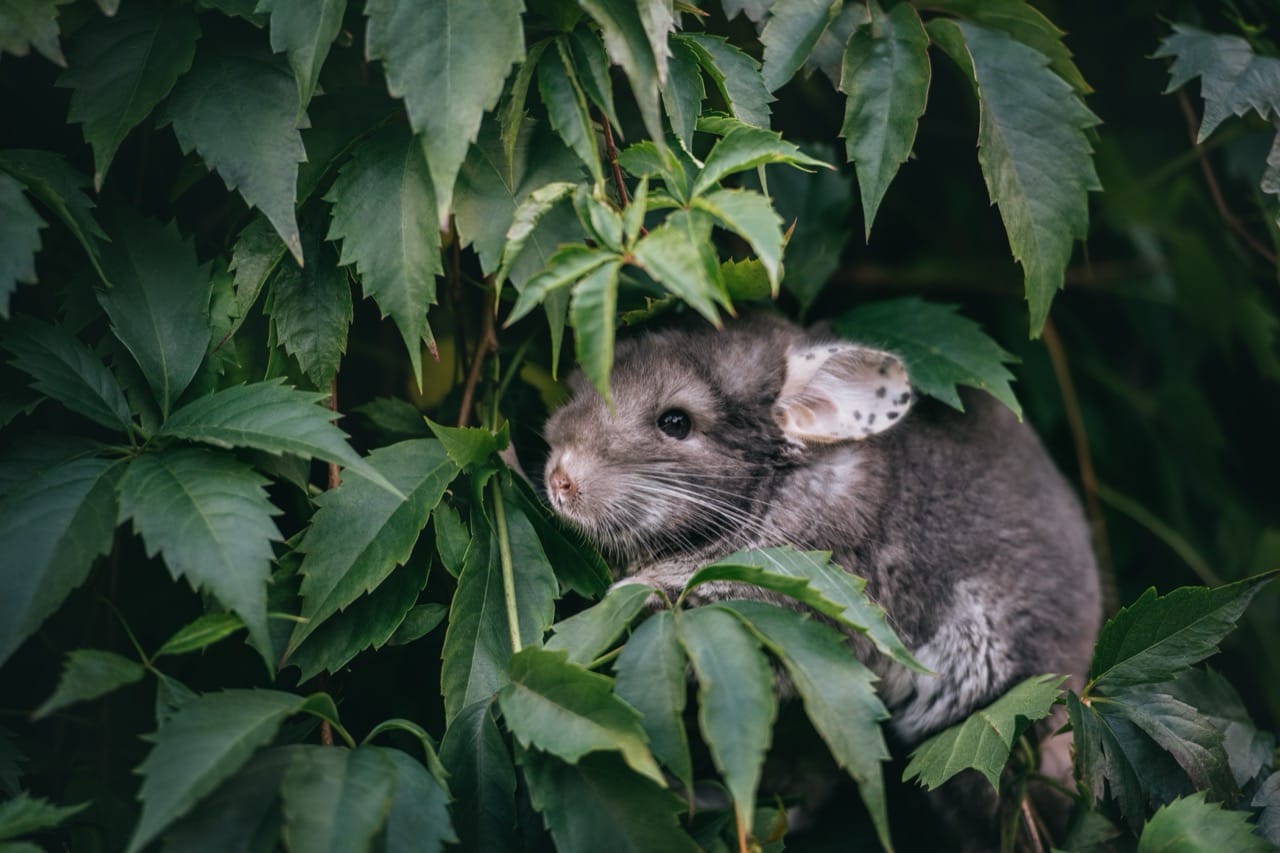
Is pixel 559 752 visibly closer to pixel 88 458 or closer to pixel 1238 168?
pixel 88 458

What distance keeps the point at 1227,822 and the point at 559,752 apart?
148cm

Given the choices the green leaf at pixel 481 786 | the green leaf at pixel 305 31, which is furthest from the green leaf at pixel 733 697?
the green leaf at pixel 305 31

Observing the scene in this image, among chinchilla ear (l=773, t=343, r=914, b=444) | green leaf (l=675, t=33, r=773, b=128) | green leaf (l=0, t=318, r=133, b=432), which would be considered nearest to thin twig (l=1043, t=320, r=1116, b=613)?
chinchilla ear (l=773, t=343, r=914, b=444)

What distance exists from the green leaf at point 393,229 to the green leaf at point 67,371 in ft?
1.80

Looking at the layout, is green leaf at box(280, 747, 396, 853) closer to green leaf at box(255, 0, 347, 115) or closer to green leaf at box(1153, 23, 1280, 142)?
green leaf at box(255, 0, 347, 115)

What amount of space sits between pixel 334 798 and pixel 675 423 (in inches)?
55.9

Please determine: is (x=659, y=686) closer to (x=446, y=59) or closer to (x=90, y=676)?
(x=90, y=676)

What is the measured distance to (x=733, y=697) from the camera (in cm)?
190

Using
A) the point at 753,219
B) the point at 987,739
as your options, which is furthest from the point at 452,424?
the point at 987,739

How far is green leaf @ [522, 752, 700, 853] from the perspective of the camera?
6.53 feet

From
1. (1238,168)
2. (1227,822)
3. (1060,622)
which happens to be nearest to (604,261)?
(1227,822)

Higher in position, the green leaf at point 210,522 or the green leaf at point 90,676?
the green leaf at point 210,522

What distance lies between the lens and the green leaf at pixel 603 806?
1989 millimetres

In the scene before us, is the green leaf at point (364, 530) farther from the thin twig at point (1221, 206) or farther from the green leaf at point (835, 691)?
the thin twig at point (1221, 206)
